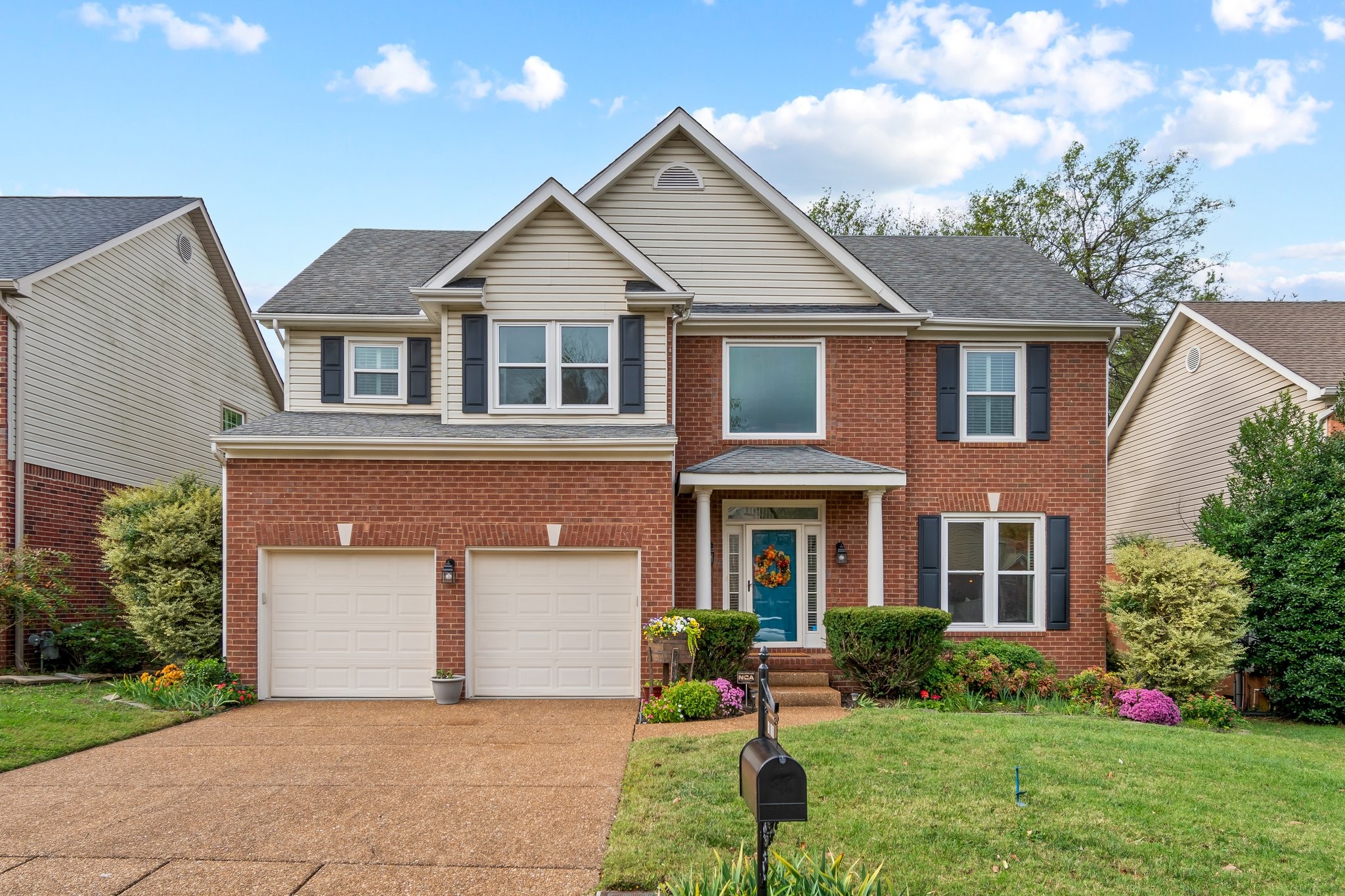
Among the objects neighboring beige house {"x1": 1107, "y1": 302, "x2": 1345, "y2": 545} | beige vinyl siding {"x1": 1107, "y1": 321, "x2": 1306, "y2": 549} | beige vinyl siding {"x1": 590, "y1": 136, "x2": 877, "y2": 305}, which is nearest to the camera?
beige vinyl siding {"x1": 590, "y1": 136, "x2": 877, "y2": 305}

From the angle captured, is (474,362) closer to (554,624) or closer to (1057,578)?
(554,624)

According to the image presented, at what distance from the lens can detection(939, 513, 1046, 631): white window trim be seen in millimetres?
13719

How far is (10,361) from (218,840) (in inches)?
397

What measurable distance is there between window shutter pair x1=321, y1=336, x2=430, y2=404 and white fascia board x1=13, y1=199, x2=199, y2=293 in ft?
13.3

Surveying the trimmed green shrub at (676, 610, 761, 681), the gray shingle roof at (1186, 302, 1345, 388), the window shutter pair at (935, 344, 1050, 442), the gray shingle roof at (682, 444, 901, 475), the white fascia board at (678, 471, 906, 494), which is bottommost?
the trimmed green shrub at (676, 610, 761, 681)

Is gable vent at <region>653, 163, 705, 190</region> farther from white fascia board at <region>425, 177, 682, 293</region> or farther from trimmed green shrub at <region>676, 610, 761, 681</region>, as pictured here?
trimmed green shrub at <region>676, 610, 761, 681</region>

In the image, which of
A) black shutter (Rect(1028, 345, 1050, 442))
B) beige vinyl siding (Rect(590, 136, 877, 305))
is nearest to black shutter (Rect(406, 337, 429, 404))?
beige vinyl siding (Rect(590, 136, 877, 305))

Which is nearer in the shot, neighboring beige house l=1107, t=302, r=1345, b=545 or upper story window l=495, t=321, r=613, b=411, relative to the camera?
upper story window l=495, t=321, r=613, b=411

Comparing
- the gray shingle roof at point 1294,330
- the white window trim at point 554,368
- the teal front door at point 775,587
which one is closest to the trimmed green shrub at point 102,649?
the white window trim at point 554,368

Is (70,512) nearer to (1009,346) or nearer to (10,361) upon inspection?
(10,361)

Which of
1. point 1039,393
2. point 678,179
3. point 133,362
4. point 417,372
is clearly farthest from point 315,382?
point 1039,393

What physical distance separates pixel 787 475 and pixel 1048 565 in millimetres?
4608

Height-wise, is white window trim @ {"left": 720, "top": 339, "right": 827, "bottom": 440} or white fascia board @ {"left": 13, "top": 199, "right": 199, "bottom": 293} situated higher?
white fascia board @ {"left": 13, "top": 199, "right": 199, "bottom": 293}

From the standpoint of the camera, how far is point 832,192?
28.6 metres
